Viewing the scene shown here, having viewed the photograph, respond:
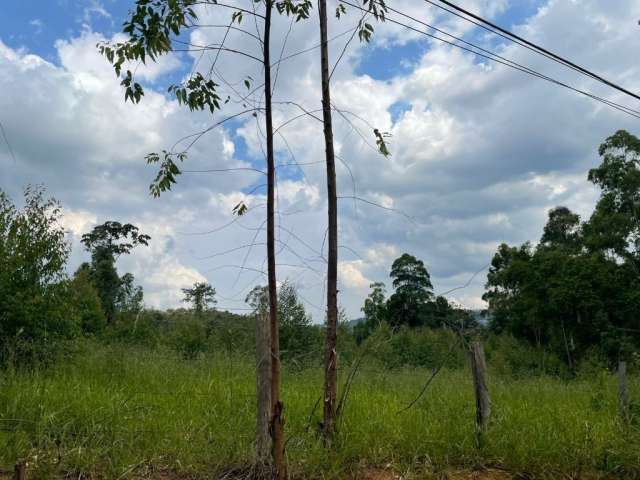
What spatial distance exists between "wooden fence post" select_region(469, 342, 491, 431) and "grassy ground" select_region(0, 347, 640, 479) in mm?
145

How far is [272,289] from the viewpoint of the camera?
3854mm

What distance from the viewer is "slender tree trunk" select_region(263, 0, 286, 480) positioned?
148 inches

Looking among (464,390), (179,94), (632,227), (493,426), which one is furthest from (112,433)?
(632,227)

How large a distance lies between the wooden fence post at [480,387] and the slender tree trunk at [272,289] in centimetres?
285

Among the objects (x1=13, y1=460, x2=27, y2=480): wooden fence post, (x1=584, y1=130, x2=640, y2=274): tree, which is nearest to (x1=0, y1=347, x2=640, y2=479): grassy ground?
(x1=13, y1=460, x2=27, y2=480): wooden fence post

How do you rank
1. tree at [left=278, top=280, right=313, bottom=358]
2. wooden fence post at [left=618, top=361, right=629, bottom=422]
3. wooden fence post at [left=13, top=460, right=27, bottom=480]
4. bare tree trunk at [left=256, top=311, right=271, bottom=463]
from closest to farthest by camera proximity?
wooden fence post at [left=13, top=460, right=27, bottom=480]
bare tree trunk at [left=256, top=311, right=271, bottom=463]
wooden fence post at [left=618, top=361, right=629, bottom=422]
tree at [left=278, top=280, right=313, bottom=358]

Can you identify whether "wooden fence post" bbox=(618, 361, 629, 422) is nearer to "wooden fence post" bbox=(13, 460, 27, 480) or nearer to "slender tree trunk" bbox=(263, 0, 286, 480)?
"slender tree trunk" bbox=(263, 0, 286, 480)

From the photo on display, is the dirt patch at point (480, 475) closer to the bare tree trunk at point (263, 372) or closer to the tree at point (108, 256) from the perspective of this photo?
the bare tree trunk at point (263, 372)

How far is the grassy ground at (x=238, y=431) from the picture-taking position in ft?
15.9

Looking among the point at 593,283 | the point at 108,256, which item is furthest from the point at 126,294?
the point at 593,283

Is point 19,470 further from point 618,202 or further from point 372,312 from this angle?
point 618,202

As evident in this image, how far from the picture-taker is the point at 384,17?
5.16 m

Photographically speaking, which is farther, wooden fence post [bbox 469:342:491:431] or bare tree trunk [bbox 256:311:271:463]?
wooden fence post [bbox 469:342:491:431]

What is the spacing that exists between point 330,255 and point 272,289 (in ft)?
5.25
